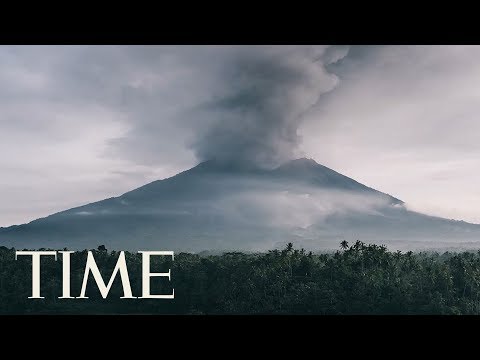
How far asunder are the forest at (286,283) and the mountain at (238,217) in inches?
1670

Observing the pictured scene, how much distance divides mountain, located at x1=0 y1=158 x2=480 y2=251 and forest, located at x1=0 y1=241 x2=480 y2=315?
1670 inches

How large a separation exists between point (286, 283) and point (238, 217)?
5202 centimetres

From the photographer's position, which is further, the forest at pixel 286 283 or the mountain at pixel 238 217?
the mountain at pixel 238 217

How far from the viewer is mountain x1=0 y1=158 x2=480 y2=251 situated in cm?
7900

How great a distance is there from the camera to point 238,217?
8119 cm

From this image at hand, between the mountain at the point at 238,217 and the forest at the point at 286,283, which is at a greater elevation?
the mountain at the point at 238,217

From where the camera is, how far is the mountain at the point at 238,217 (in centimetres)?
7900

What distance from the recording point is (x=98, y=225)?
80.4m

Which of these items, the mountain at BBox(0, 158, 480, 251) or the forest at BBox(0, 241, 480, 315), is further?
the mountain at BBox(0, 158, 480, 251)

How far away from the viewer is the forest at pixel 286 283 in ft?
90.9

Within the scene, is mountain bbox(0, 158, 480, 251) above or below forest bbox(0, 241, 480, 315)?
above
